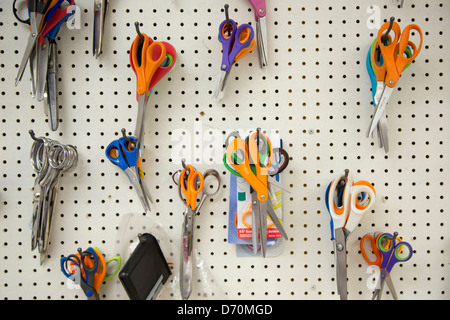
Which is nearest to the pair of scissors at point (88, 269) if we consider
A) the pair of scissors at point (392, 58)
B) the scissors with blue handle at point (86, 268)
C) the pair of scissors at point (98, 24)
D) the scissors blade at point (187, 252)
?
the scissors with blue handle at point (86, 268)

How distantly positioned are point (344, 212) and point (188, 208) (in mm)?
319

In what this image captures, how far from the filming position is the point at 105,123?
0.75 metres

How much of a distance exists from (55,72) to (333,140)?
624 mm

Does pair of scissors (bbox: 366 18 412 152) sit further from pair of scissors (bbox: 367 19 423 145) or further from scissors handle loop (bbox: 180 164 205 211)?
scissors handle loop (bbox: 180 164 205 211)

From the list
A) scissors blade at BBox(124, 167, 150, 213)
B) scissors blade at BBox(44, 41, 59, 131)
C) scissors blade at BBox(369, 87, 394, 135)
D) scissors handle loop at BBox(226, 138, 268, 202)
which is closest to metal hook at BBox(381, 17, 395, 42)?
scissors blade at BBox(369, 87, 394, 135)

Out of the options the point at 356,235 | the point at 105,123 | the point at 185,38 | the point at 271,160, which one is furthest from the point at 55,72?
the point at 356,235

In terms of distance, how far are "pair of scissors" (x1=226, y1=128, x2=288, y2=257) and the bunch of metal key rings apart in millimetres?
353

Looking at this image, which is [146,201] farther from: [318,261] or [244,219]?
[318,261]

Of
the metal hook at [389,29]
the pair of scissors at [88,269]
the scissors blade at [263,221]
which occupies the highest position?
the metal hook at [389,29]

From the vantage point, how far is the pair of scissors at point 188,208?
2.32ft

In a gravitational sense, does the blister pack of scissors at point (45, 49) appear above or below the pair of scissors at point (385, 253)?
above

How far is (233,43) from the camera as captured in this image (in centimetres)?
69

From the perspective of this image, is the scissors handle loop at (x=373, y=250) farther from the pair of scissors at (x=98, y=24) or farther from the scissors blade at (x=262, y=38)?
the pair of scissors at (x=98, y=24)

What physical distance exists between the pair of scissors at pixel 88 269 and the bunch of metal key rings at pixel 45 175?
2.8 inches
